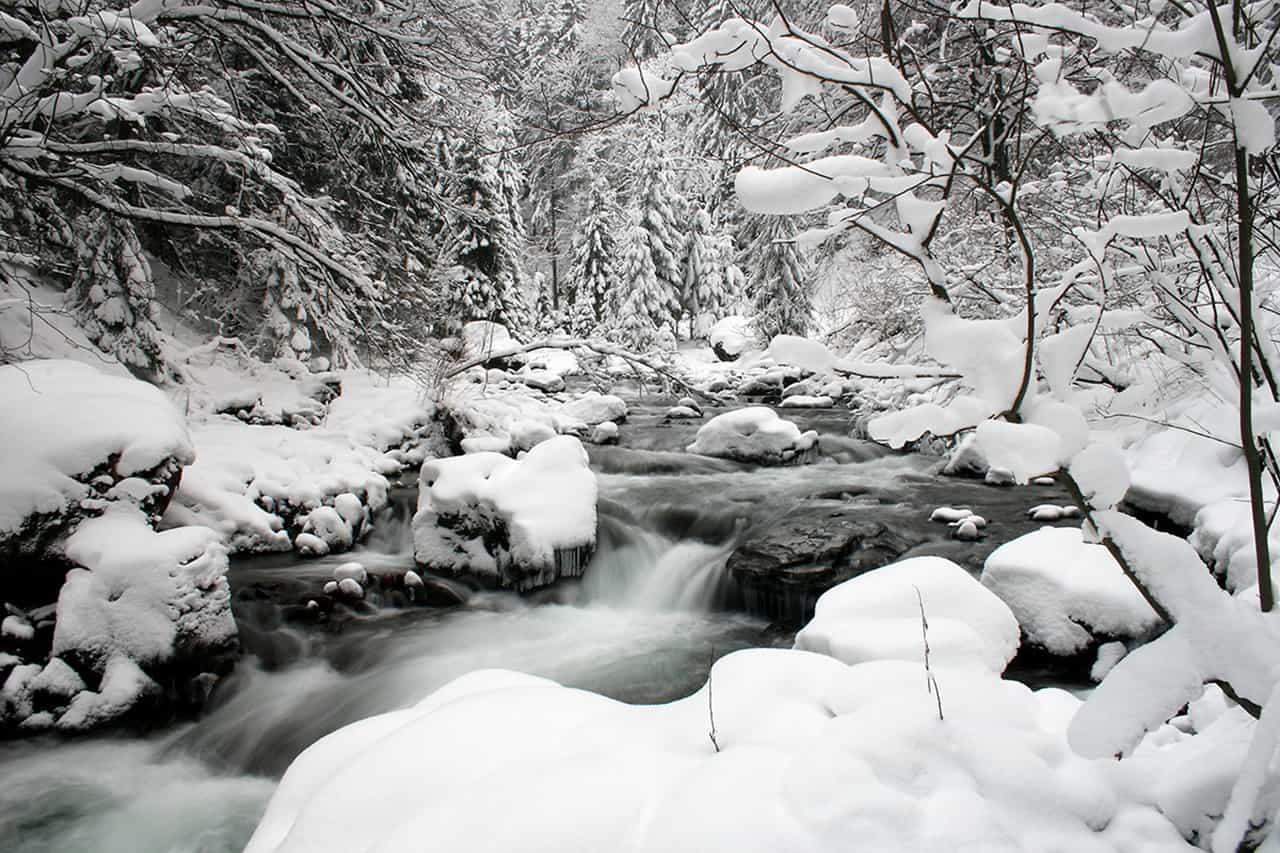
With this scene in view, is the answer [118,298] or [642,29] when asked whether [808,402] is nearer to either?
[118,298]

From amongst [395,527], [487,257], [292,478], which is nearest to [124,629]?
[292,478]

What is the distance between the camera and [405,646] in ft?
18.5

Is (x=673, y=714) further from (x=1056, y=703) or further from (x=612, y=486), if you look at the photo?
(x=612, y=486)

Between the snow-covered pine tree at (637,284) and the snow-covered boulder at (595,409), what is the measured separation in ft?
42.9

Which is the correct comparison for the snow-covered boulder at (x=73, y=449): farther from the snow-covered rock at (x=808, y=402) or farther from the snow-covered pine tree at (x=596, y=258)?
the snow-covered pine tree at (x=596, y=258)

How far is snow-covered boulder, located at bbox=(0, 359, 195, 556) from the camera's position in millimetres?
4562

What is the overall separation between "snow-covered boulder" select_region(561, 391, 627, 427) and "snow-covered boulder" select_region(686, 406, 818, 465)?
3.20 meters

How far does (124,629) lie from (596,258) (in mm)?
25774

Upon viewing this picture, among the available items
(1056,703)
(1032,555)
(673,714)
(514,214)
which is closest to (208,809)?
(673,714)

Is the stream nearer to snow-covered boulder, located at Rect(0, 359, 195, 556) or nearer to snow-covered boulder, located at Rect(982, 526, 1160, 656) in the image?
snow-covered boulder, located at Rect(0, 359, 195, 556)

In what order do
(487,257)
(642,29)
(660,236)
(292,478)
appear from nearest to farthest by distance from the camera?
1. (642,29)
2. (292,478)
3. (487,257)
4. (660,236)

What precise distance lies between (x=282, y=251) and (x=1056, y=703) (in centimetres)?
598

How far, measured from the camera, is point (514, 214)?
2380 centimetres

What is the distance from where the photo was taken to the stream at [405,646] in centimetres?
388
